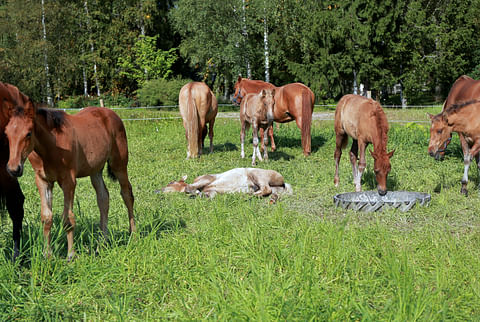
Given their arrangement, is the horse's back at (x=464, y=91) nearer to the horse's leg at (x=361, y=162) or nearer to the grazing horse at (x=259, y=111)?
the horse's leg at (x=361, y=162)

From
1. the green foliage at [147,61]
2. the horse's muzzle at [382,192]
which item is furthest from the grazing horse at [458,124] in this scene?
the green foliage at [147,61]

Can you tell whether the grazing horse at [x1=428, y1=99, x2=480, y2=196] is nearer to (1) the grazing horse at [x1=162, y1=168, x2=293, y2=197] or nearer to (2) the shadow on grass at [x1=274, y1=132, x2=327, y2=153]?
(1) the grazing horse at [x1=162, y1=168, x2=293, y2=197]

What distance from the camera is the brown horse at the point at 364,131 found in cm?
664

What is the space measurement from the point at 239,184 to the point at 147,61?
97.5 ft

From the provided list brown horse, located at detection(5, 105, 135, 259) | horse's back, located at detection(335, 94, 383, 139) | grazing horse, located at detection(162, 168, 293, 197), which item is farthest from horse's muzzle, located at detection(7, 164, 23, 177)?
horse's back, located at detection(335, 94, 383, 139)

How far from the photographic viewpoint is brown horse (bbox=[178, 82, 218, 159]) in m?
11.6

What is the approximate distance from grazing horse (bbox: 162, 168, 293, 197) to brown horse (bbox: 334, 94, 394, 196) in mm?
1306

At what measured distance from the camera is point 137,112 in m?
21.6

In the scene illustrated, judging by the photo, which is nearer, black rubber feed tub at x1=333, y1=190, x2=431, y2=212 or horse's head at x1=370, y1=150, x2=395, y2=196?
black rubber feed tub at x1=333, y1=190, x2=431, y2=212

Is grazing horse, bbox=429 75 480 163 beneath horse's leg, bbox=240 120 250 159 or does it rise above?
above

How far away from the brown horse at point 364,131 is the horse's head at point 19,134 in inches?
189

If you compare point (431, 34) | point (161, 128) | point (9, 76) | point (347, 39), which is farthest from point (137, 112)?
point (431, 34)


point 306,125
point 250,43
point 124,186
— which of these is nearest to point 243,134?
point 306,125

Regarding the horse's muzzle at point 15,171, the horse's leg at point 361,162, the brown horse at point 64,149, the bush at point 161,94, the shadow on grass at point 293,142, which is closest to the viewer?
the horse's muzzle at point 15,171
